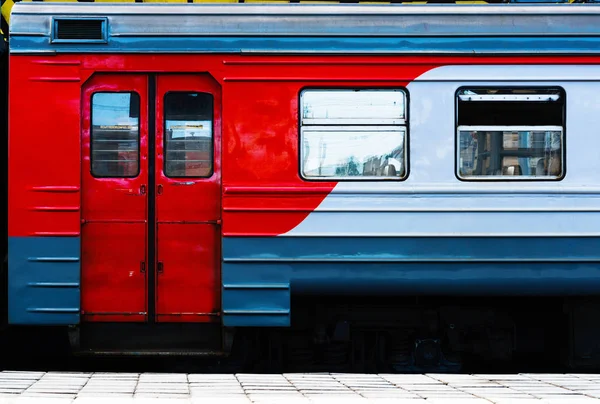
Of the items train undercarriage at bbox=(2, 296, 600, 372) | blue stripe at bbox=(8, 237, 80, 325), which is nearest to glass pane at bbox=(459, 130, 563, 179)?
train undercarriage at bbox=(2, 296, 600, 372)

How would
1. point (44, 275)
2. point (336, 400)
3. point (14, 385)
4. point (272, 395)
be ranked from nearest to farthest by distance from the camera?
1. point (336, 400)
2. point (272, 395)
3. point (14, 385)
4. point (44, 275)

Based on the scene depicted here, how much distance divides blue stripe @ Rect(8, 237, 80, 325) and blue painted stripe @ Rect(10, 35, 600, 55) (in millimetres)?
1624

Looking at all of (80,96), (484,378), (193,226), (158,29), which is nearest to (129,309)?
(193,226)

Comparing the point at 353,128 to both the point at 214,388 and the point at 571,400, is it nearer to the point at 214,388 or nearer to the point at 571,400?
the point at 214,388

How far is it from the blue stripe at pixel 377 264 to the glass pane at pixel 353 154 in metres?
0.55

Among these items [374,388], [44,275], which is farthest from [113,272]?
[374,388]

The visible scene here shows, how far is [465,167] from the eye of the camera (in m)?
6.95

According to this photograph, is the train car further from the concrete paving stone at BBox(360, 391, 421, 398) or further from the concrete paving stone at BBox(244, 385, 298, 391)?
the concrete paving stone at BBox(360, 391, 421, 398)

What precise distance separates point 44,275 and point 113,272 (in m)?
0.56

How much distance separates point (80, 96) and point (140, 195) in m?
0.97

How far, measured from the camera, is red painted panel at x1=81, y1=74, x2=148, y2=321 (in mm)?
6938

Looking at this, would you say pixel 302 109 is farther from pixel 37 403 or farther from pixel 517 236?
pixel 37 403

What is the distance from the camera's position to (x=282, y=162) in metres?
6.92

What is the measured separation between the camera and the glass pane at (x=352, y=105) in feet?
22.6
